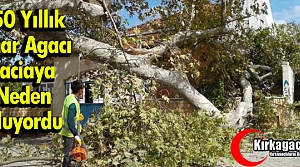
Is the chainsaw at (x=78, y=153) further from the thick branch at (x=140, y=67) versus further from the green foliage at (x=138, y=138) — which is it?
the thick branch at (x=140, y=67)

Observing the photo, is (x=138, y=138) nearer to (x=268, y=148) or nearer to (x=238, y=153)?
(x=238, y=153)

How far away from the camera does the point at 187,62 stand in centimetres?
1143

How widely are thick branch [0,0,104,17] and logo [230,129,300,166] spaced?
495cm

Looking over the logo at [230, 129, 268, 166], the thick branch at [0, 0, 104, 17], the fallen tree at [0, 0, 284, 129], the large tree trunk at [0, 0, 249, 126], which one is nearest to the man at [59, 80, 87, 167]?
the fallen tree at [0, 0, 284, 129]

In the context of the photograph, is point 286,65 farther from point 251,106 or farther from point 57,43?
point 57,43

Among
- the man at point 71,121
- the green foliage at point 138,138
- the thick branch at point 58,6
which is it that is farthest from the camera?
the thick branch at point 58,6

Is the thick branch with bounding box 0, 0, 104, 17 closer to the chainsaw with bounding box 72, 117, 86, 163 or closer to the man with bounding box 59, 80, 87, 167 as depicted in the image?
the man with bounding box 59, 80, 87, 167

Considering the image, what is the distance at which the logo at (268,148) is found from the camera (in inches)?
346

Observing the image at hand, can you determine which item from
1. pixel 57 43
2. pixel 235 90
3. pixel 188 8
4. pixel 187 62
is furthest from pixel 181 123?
pixel 235 90

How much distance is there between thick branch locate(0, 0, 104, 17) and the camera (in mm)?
10156

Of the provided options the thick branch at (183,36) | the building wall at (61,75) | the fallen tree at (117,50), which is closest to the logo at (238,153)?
the fallen tree at (117,50)

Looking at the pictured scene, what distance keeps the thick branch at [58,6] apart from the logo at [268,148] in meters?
4.95

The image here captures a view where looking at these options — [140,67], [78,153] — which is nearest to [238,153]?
[140,67]

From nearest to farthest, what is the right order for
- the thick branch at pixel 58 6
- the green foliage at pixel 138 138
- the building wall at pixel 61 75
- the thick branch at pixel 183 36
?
the green foliage at pixel 138 138 < the thick branch at pixel 58 6 < the thick branch at pixel 183 36 < the building wall at pixel 61 75
